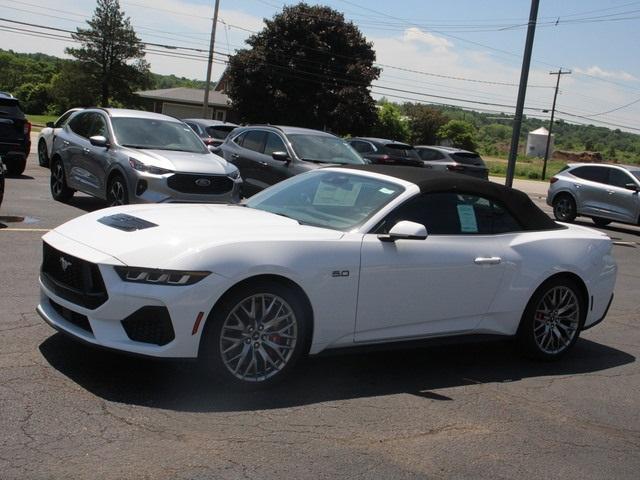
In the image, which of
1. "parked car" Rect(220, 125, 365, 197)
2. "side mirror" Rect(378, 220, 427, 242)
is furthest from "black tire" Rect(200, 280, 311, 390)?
"parked car" Rect(220, 125, 365, 197)

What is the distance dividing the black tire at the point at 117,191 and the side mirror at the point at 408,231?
680 centimetres

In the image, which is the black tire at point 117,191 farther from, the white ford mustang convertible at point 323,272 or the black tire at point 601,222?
the black tire at point 601,222

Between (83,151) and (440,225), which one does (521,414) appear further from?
(83,151)

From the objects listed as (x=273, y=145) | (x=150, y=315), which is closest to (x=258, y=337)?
(x=150, y=315)

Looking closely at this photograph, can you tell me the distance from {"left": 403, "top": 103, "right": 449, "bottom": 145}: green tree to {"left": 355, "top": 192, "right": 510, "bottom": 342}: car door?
275 feet

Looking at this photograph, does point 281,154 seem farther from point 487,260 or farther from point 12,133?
point 487,260

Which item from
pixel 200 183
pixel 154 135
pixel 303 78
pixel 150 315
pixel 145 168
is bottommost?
pixel 150 315

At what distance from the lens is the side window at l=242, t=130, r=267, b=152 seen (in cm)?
1477

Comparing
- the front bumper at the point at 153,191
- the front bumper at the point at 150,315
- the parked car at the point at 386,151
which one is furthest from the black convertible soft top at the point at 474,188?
the parked car at the point at 386,151

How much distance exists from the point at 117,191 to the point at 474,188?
6925 millimetres

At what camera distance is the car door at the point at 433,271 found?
5324 mm

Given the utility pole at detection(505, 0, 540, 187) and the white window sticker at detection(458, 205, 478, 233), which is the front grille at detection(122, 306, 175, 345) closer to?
the white window sticker at detection(458, 205, 478, 233)

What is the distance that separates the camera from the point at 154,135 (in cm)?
1238

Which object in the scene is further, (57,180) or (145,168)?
(57,180)
